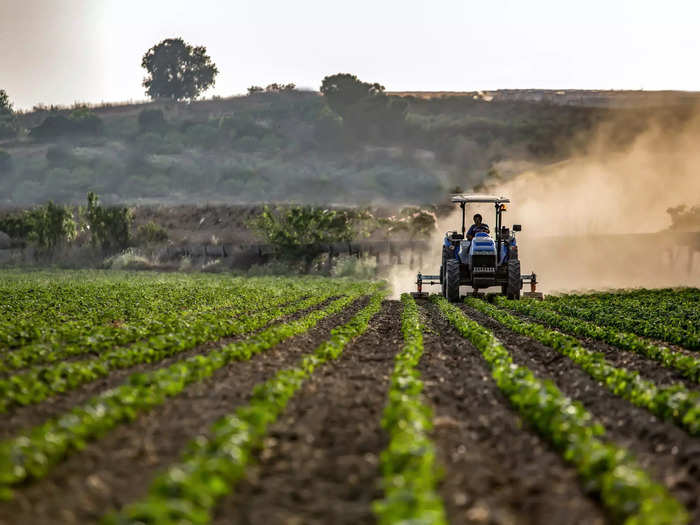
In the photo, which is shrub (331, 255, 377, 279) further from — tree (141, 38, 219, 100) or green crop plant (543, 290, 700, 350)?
tree (141, 38, 219, 100)

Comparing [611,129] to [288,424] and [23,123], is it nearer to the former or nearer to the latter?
[23,123]

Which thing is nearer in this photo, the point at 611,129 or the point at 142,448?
the point at 142,448

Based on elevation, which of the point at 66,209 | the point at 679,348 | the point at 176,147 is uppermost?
the point at 176,147

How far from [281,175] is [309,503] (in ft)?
342

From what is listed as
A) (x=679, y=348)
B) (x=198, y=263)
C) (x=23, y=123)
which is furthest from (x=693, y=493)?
(x=23, y=123)

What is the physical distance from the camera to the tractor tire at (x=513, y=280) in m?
29.6

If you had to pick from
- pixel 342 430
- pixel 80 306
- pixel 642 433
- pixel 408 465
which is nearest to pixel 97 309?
pixel 80 306

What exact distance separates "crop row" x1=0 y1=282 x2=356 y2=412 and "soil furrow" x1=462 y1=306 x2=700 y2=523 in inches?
270

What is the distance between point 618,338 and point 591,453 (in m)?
11.7

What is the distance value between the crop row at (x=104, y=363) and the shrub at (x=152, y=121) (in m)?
115

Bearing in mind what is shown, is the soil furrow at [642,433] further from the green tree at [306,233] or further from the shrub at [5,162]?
the shrub at [5,162]

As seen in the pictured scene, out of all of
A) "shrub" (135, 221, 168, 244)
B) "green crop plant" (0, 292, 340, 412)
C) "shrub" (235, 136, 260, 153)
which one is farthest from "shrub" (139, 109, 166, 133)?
"green crop plant" (0, 292, 340, 412)

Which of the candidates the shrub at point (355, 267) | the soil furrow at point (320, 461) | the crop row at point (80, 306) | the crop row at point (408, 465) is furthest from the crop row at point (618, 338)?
the shrub at point (355, 267)

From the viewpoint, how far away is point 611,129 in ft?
358
